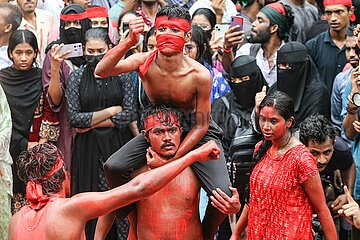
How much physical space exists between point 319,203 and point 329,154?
3.06 ft

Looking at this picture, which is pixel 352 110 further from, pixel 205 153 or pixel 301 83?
pixel 205 153

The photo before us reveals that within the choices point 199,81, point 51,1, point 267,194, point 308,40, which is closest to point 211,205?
point 267,194

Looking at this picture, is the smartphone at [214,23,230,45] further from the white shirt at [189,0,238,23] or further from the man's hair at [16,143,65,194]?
the man's hair at [16,143,65,194]

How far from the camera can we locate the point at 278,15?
33.3 feet

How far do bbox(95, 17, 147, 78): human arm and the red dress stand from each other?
1308 millimetres

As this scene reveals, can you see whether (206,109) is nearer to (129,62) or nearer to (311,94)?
(129,62)

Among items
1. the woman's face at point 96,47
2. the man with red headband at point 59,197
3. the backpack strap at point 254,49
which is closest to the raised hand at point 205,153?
the man with red headband at point 59,197

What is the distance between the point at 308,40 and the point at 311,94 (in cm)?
189

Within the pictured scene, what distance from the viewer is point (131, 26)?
6.73 m

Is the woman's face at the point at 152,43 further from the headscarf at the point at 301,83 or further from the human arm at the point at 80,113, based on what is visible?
the headscarf at the point at 301,83

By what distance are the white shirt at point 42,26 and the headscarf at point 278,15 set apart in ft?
7.82

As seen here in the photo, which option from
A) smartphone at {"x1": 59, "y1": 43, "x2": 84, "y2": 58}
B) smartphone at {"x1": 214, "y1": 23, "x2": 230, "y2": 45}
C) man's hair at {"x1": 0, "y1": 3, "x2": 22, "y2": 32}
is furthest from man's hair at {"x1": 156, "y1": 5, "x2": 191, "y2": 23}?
man's hair at {"x1": 0, "y1": 3, "x2": 22, "y2": 32}

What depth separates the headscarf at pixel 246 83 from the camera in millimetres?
9055

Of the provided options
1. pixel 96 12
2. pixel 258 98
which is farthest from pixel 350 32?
pixel 96 12
